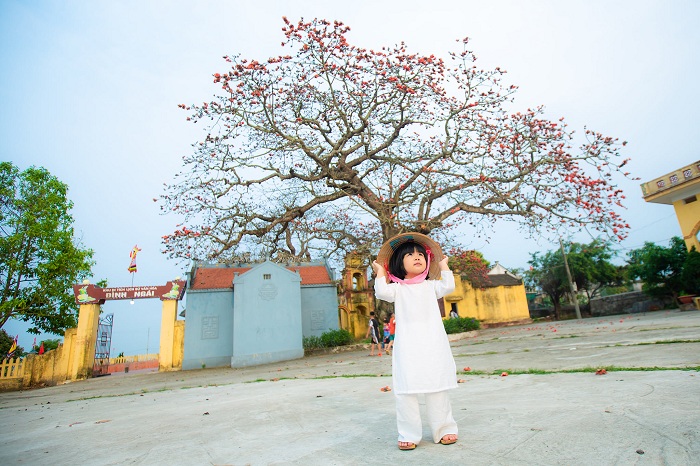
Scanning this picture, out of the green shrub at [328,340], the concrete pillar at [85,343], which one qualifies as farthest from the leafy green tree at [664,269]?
the concrete pillar at [85,343]

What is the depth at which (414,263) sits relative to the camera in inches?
128

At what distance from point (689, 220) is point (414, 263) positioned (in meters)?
23.3

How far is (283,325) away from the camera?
16.5m

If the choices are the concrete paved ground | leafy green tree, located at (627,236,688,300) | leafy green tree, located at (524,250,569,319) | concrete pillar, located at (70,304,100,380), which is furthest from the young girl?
leafy green tree, located at (524,250,569,319)

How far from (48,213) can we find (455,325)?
20.3 metres

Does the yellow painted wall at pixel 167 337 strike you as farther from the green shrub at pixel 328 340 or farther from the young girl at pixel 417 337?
the young girl at pixel 417 337

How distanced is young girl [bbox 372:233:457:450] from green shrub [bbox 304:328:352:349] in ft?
48.4

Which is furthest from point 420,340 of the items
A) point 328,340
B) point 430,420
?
point 328,340

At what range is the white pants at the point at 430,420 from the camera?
8.20 feet

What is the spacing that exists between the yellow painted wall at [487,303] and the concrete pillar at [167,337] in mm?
19452

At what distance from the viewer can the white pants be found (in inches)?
98.4

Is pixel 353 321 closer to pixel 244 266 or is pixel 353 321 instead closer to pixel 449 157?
pixel 244 266

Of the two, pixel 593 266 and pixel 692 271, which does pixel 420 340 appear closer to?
pixel 692 271

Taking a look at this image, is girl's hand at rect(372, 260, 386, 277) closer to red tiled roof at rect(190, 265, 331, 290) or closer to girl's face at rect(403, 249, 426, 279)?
girl's face at rect(403, 249, 426, 279)
